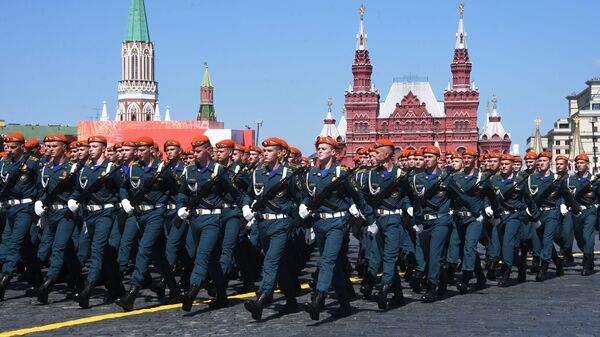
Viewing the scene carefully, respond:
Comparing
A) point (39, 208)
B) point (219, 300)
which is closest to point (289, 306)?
point (219, 300)

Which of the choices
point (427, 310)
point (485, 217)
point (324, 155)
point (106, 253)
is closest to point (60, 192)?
point (106, 253)

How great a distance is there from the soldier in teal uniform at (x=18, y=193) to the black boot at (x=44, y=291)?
0.63m

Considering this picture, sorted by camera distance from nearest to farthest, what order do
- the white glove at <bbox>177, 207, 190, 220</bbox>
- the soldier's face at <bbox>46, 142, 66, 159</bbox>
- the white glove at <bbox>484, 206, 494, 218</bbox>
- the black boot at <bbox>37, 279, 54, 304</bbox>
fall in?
the white glove at <bbox>177, 207, 190, 220</bbox> → the black boot at <bbox>37, 279, 54, 304</bbox> → the soldier's face at <bbox>46, 142, 66, 159</bbox> → the white glove at <bbox>484, 206, 494, 218</bbox>

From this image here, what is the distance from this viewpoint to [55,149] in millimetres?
12156

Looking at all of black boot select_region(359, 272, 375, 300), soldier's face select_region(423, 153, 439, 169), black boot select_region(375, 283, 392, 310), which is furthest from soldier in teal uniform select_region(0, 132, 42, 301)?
soldier's face select_region(423, 153, 439, 169)

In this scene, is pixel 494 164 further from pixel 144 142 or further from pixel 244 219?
pixel 144 142

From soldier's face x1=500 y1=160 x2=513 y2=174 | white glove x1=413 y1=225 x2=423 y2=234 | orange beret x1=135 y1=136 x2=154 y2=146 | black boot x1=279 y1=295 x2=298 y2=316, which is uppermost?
orange beret x1=135 y1=136 x2=154 y2=146

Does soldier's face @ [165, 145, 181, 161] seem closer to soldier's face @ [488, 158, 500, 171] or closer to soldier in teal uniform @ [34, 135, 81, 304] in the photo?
soldier in teal uniform @ [34, 135, 81, 304]

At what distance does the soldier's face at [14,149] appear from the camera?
12648 mm

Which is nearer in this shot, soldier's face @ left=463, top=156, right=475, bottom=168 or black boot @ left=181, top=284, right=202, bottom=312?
black boot @ left=181, top=284, right=202, bottom=312

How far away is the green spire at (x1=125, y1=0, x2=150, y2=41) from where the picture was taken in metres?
157

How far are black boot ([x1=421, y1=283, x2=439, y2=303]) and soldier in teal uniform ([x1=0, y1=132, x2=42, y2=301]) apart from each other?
189 inches

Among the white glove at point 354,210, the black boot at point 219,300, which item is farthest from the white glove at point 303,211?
the black boot at point 219,300

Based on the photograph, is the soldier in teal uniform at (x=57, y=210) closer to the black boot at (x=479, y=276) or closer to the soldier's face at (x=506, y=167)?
the black boot at (x=479, y=276)
